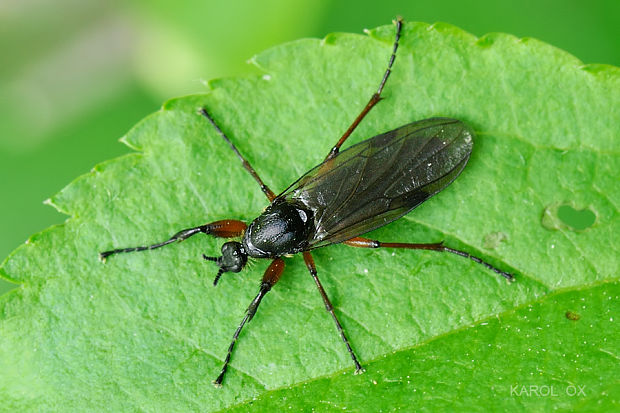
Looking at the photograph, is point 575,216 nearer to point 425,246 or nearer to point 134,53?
point 425,246

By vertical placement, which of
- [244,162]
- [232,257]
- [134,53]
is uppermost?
[134,53]

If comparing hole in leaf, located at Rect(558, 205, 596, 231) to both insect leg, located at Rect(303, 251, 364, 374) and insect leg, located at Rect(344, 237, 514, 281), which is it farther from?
Result: insect leg, located at Rect(303, 251, 364, 374)

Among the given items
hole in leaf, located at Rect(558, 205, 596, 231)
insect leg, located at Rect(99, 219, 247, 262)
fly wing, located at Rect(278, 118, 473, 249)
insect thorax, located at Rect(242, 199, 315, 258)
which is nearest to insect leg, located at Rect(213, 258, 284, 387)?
insect thorax, located at Rect(242, 199, 315, 258)

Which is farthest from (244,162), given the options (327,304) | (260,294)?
(327,304)

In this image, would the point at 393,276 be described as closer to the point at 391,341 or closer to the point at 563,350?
the point at 391,341

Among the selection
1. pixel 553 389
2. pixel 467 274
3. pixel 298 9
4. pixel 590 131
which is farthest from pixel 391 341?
pixel 298 9

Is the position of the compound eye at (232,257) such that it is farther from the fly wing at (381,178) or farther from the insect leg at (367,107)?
the insect leg at (367,107)
